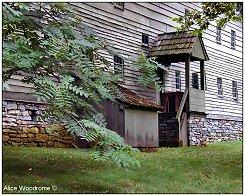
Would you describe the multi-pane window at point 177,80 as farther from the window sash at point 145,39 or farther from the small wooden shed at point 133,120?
the small wooden shed at point 133,120

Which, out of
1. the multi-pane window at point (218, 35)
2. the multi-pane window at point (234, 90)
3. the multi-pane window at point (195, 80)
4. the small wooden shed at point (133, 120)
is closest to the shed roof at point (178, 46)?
the multi-pane window at point (195, 80)

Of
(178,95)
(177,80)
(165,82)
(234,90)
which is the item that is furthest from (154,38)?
(234,90)

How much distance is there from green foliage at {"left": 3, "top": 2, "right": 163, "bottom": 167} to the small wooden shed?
6.13 metres

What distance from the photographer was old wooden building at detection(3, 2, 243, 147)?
16031 mm

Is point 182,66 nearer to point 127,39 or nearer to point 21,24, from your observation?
point 127,39

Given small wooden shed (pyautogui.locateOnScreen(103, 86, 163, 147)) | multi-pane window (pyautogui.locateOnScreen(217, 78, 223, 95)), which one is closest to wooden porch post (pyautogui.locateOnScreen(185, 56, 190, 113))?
small wooden shed (pyautogui.locateOnScreen(103, 86, 163, 147))

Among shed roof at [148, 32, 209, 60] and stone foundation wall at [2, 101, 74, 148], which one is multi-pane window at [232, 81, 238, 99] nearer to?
shed roof at [148, 32, 209, 60]

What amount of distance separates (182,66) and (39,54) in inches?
616

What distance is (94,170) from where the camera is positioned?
34.5ft

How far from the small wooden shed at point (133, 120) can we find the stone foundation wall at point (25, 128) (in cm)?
179

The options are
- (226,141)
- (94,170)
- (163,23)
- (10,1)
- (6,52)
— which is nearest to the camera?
(6,52)

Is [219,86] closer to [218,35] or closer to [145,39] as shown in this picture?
[218,35]

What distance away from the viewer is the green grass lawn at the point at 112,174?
29.4 ft

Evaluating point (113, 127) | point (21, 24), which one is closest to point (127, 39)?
point (113, 127)
